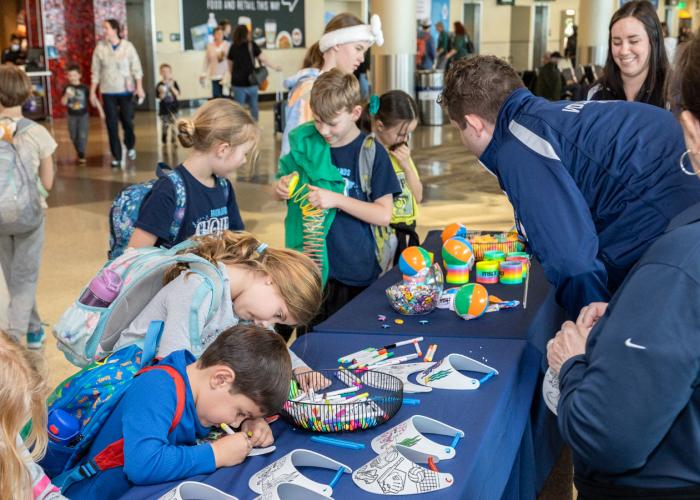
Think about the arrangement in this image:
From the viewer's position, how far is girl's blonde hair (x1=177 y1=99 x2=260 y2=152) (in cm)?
301

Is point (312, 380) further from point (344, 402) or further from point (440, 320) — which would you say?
point (440, 320)

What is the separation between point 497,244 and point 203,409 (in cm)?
183

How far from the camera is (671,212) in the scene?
91.0 inches

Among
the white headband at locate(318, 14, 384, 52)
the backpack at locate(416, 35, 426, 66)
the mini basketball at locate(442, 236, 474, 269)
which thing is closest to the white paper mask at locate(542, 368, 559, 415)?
the mini basketball at locate(442, 236, 474, 269)

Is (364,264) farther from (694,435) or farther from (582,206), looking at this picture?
(694,435)

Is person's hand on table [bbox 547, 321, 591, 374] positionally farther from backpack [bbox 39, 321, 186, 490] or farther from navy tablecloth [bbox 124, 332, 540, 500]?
backpack [bbox 39, 321, 186, 490]

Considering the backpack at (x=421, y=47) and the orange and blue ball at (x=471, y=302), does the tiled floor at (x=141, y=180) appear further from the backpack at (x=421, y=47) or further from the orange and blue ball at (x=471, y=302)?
the backpack at (x=421, y=47)

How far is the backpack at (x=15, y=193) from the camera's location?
4109 mm

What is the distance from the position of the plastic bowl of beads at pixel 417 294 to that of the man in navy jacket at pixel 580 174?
0.51 metres

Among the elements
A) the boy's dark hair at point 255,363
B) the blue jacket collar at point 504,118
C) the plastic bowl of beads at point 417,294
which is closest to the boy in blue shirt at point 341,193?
the plastic bowl of beads at point 417,294

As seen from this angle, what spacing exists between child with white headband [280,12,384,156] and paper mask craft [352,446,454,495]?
98.4 inches

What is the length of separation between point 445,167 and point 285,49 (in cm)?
1139

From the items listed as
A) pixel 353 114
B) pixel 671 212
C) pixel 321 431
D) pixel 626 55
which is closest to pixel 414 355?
pixel 321 431

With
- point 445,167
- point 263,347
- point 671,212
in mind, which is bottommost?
point 445,167
